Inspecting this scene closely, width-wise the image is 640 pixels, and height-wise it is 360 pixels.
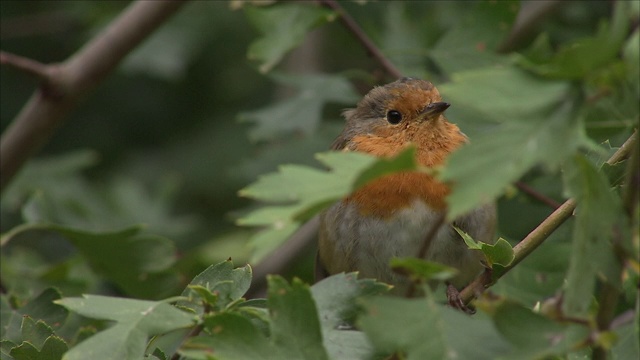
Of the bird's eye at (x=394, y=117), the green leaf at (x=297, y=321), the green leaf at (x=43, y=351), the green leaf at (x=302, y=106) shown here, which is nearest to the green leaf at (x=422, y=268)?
the green leaf at (x=297, y=321)

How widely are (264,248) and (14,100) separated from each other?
4957mm

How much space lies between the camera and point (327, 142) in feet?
16.3

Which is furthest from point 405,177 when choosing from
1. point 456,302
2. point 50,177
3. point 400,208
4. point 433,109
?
point 50,177

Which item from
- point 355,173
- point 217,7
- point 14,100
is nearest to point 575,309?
point 355,173

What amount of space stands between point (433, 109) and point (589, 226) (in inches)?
83.6

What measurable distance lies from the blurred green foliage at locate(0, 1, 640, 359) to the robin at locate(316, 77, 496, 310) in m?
0.16

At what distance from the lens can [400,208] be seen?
3.51 metres

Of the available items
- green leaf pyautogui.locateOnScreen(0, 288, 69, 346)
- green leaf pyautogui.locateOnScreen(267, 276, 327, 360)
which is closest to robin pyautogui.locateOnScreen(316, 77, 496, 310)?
green leaf pyautogui.locateOnScreen(0, 288, 69, 346)

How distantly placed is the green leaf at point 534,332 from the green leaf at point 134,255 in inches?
82.6

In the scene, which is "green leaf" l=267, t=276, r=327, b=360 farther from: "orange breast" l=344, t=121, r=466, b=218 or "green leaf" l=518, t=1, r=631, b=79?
"orange breast" l=344, t=121, r=466, b=218

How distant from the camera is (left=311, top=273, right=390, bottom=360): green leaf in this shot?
2.21 meters

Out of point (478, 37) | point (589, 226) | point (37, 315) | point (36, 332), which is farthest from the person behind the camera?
point (478, 37)

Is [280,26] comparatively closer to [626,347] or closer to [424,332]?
[626,347]

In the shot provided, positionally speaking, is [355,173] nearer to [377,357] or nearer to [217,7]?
[377,357]
